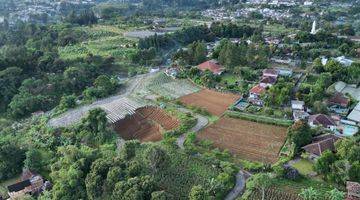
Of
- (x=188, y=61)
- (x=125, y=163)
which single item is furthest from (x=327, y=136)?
(x=188, y=61)

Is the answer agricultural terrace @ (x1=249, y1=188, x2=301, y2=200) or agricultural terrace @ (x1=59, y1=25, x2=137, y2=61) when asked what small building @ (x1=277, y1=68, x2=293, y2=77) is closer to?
agricultural terrace @ (x1=59, y1=25, x2=137, y2=61)

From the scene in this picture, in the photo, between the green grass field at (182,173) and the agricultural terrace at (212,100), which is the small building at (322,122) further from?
the green grass field at (182,173)

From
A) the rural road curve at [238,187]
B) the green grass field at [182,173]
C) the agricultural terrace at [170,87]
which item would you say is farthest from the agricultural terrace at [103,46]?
the rural road curve at [238,187]

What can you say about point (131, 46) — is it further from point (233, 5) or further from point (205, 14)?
point (233, 5)

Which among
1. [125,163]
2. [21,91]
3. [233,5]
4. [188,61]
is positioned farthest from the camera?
[233,5]

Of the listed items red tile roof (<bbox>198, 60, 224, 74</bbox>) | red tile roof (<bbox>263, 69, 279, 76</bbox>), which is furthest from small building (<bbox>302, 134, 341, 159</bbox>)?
red tile roof (<bbox>198, 60, 224, 74</bbox>)

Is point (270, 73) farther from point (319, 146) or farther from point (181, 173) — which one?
point (181, 173)
